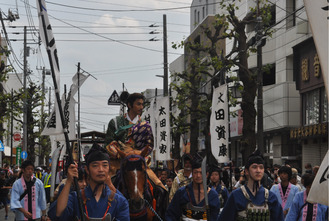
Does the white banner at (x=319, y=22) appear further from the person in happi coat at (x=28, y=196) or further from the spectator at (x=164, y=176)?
the spectator at (x=164, y=176)

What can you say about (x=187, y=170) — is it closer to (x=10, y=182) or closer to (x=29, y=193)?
(x=29, y=193)

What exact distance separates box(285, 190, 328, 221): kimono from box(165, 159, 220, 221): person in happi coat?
125 centimetres

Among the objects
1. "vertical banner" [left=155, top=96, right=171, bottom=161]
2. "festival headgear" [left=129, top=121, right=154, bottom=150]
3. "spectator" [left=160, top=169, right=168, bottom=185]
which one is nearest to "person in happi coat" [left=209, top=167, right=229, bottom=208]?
"festival headgear" [left=129, top=121, right=154, bottom=150]

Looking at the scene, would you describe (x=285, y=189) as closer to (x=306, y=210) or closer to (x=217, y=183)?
(x=217, y=183)

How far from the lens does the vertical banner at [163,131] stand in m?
22.3

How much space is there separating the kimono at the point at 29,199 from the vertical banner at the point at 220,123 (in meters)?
4.74

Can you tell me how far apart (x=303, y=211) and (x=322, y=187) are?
478 cm

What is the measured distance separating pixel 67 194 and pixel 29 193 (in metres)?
7.40

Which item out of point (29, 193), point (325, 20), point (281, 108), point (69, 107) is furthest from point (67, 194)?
point (281, 108)

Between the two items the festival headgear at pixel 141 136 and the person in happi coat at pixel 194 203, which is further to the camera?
the festival headgear at pixel 141 136

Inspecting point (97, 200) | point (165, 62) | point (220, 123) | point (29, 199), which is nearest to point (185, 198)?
point (97, 200)

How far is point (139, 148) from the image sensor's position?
383 inches

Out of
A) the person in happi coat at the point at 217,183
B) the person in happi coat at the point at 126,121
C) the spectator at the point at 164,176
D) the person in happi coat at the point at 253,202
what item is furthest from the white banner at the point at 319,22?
the spectator at the point at 164,176

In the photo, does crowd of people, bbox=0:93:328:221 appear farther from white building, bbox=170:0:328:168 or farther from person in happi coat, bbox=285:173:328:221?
white building, bbox=170:0:328:168
